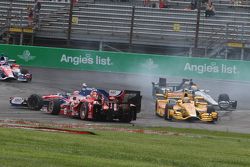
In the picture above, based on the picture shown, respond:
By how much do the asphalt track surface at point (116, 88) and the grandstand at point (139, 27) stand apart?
5.71 meters

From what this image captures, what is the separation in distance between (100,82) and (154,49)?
11.3 metres

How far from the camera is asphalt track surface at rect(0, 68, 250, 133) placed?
2047 cm

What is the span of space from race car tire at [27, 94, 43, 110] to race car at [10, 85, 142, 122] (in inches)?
16.0

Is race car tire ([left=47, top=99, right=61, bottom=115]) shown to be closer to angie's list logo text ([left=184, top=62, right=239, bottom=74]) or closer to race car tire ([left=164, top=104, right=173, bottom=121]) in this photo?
race car tire ([left=164, top=104, right=173, bottom=121])

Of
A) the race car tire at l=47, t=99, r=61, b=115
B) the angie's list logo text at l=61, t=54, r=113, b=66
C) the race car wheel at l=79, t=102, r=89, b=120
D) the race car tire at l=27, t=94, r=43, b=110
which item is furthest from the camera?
the angie's list logo text at l=61, t=54, r=113, b=66

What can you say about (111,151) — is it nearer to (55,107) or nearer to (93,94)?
(93,94)

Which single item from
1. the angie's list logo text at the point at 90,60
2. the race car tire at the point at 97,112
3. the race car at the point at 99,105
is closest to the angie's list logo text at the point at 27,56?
the angie's list logo text at the point at 90,60

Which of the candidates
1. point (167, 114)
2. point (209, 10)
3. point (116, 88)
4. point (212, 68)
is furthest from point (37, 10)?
point (167, 114)

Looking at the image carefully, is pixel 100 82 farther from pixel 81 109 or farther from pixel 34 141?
pixel 34 141

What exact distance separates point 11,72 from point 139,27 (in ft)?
50.0

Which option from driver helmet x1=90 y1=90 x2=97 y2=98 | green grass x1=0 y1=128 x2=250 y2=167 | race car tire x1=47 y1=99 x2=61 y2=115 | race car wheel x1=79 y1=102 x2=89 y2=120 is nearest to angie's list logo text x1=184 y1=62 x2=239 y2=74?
race car tire x1=47 y1=99 x2=61 y2=115

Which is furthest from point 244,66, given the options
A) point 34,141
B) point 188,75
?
point 34,141

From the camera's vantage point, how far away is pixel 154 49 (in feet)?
146

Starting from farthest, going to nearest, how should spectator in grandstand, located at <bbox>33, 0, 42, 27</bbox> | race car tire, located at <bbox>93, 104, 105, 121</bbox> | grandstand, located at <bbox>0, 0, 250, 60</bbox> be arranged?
spectator in grandstand, located at <bbox>33, 0, 42, 27</bbox> < grandstand, located at <bbox>0, 0, 250, 60</bbox> < race car tire, located at <bbox>93, 104, 105, 121</bbox>
